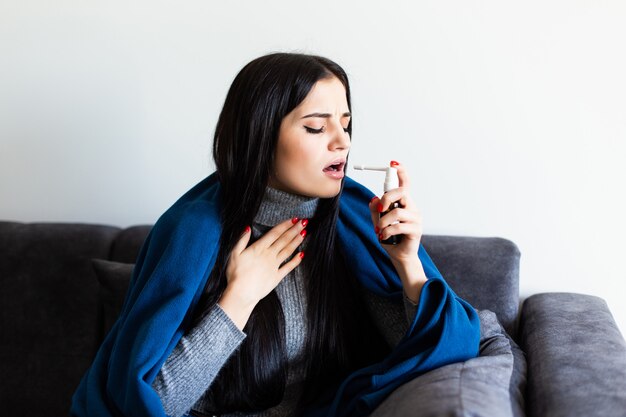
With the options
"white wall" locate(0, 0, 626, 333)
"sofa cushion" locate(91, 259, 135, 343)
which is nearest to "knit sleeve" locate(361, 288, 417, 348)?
"white wall" locate(0, 0, 626, 333)

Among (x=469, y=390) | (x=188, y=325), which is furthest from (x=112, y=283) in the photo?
(x=469, y=390)

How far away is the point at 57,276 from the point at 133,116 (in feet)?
1.60

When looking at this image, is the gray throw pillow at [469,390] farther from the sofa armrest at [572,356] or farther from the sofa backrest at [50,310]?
the sofa backrest at [50,310]

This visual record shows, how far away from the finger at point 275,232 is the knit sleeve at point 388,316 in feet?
0.67

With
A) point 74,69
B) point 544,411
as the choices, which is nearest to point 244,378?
point 544,411

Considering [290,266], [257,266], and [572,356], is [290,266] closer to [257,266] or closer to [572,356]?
[257,266]

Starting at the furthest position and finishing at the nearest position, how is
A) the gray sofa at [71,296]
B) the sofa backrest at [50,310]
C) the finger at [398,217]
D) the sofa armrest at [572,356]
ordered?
the sofa backrest at [50,310], the gray sofa at [71,296], the finger at [398,217], the sofa armrest at [572,356]

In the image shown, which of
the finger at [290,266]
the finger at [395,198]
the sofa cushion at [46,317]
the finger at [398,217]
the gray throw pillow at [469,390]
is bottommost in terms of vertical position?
the sofa cushion at [46,317]

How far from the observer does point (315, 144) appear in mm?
1478

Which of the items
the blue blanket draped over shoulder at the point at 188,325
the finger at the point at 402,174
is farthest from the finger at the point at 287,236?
the finger at the point at 402,174

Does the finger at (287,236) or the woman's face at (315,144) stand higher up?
the woman's face at (315,144)

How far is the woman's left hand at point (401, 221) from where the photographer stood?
143 cm

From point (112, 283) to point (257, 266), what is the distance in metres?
0.55

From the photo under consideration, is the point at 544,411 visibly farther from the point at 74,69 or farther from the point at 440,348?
the point at 74,69
